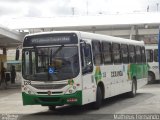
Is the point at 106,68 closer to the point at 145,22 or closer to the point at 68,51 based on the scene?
the point at 68,51

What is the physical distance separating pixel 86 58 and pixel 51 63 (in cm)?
132

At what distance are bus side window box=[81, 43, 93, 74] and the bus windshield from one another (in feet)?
1.13

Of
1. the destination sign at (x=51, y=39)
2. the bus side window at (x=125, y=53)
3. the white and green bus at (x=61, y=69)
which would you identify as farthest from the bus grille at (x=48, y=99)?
the bus side window at (x=125, y=53)

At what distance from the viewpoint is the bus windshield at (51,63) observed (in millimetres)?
16156

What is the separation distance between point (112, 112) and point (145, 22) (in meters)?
31.6

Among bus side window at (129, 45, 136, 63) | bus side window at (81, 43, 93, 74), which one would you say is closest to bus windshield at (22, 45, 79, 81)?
bus side window at (81, 43, 93, 74)

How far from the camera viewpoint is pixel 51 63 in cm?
1634

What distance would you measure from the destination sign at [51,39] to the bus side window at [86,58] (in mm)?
481

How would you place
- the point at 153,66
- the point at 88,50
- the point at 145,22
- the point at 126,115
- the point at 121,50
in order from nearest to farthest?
the point at 126,115, the point at 88,50, the point at 121,50, the point at 153,66, the point at 145,22

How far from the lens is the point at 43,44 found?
1670 centimetres

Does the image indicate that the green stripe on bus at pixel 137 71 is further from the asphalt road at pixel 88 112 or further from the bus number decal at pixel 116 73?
the asphalt road at pixel 88 112

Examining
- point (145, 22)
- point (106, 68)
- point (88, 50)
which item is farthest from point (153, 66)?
point (88, 50)

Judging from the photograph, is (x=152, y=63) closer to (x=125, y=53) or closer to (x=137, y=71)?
(x=137, y=71)

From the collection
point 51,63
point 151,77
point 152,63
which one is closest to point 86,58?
point 51,63
